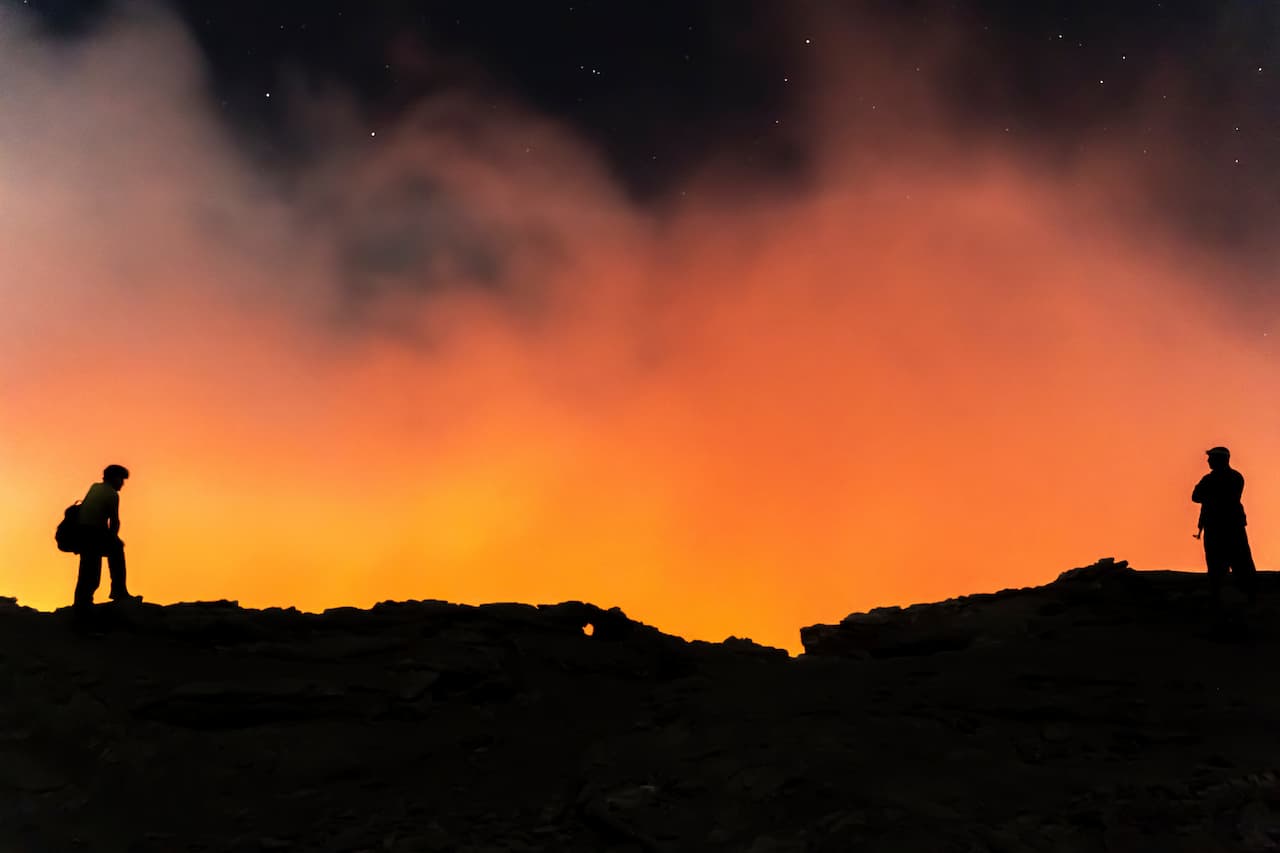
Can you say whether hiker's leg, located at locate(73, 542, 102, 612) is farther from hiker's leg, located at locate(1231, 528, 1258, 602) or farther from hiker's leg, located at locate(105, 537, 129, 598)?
hiker's leg, located at locate(1231, 528, 1258, 602)

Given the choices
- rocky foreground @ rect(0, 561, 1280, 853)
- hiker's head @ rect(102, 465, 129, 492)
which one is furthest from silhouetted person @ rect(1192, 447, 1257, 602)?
hiker's head @ rect(102, 465, 129, 492)

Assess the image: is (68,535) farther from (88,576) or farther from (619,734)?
(619,734)

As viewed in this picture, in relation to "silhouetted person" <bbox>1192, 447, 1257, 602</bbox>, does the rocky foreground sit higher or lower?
lower

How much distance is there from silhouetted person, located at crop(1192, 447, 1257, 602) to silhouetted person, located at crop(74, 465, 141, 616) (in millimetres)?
19114

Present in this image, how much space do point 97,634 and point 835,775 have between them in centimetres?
1271

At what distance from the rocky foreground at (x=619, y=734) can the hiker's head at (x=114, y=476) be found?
2.54 meters

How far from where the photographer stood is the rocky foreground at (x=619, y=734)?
30.0ft

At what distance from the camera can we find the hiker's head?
1436 centimetres

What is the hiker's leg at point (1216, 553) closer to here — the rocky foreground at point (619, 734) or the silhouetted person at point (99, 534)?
the rocky foreground at point (619, 734)

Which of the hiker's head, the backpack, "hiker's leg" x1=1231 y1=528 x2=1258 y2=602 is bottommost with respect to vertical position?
"hiker's leg" x1=1231 y1=528 x2=1258 y2=602

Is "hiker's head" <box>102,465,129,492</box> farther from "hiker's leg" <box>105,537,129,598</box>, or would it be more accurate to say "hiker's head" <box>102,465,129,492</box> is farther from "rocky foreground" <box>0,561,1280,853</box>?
"rocky foreground" <box>0,561,1280,853</box>

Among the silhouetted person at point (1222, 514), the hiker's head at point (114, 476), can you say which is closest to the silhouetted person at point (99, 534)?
the hiker's head at point (114, 476)

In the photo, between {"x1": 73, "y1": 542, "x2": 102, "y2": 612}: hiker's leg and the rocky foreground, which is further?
{"x1": 73, "y1": 542, "x2": 102, "y2": 612}: hiker's leg

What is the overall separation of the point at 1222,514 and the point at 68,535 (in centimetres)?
1997
